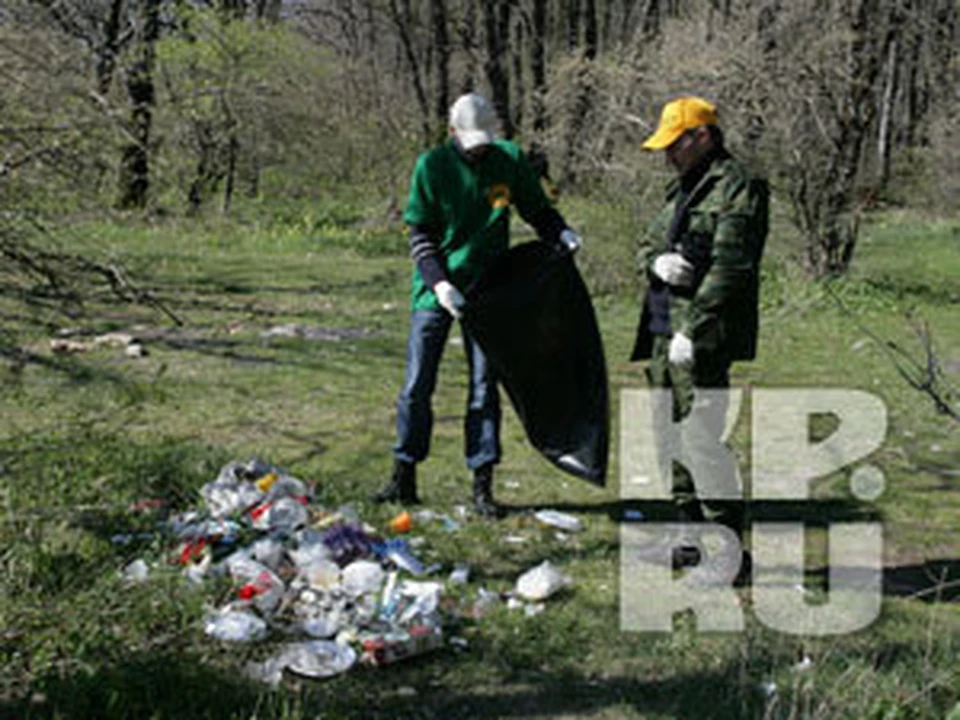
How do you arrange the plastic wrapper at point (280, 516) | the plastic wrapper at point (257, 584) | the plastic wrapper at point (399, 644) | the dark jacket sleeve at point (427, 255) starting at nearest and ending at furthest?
the plastic wrapper at point (399, 644)
the plastic wrapper at point (257, 584)
the plastic wrapper at point (280, 516)
the dark jacket sleeve at point (427, 255)

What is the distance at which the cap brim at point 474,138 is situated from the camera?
16.7 feet

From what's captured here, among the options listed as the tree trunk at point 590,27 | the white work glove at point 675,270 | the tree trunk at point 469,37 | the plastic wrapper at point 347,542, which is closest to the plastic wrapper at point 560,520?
the plastic wrapper at point 347,542

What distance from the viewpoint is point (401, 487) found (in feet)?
18.0

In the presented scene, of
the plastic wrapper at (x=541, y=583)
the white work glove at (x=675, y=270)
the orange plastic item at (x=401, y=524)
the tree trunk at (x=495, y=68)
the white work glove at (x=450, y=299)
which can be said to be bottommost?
the plastic wrapper at (x=541, y=583)

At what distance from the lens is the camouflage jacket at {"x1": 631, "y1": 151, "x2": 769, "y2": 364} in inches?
176

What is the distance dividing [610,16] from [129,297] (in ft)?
127

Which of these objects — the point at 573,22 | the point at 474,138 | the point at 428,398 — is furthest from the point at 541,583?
the point at 573,22

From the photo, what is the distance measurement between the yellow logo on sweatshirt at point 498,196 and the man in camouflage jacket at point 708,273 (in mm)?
817

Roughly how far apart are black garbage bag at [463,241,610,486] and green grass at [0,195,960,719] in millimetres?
507

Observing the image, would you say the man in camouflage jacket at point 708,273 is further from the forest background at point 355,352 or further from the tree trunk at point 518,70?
the tree trunk at point 518,70

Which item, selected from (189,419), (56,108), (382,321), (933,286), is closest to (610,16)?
(933,286)

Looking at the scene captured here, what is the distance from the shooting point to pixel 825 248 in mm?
14664

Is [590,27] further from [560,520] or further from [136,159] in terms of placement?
[136,159]

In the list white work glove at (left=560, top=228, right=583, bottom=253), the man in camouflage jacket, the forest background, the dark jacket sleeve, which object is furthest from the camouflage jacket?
the dark jacket sleeve
